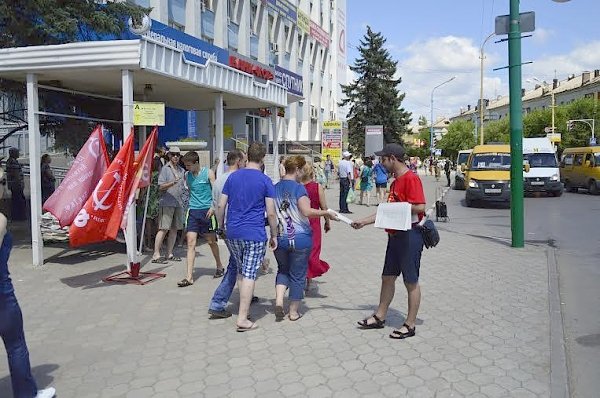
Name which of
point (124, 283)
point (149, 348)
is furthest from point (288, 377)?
point (124, 283)

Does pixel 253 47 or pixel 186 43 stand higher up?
pixel 253 47

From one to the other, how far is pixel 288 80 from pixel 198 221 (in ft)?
73.8

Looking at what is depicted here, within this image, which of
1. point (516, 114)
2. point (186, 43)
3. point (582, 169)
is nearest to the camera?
point (516, 114)

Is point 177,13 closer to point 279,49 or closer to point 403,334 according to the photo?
point 279,49

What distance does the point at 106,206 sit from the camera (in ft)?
24.0

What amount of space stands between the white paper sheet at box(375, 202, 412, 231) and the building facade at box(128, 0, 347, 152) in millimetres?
9707

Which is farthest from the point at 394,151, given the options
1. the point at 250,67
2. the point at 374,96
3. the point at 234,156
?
the point at 374,96

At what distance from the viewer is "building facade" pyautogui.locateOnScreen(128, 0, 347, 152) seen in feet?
77.8

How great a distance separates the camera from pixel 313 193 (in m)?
6.75

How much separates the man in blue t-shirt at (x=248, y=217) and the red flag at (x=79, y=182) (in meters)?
2.93

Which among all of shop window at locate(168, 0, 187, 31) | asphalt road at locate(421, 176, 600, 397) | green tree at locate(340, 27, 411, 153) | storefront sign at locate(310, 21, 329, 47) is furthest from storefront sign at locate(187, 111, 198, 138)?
green tree at locate(340, 27, 411, 153)

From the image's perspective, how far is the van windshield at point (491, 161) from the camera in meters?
20.4

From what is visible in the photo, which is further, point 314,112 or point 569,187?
point 314,112

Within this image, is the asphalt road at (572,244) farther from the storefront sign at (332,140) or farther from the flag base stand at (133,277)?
the storefront sign at (332,140)
